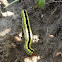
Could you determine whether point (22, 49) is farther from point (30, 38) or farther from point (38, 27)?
point (38, 27)

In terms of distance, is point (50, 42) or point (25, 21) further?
point (25, 21)

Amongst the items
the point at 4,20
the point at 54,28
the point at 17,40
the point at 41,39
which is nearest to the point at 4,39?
the point at 17,40

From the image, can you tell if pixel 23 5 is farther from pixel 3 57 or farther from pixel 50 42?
pixel 3 57

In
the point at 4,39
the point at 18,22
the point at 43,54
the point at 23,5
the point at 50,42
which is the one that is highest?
the point at 23,5

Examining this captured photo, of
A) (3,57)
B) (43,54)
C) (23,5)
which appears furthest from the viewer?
(23,5)

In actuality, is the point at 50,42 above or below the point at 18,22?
below

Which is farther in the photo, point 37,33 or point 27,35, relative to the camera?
point 37,33

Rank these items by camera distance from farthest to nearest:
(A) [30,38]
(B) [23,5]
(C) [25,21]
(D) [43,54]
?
(B) [23,5] → (C) [25,21] → (A) [30,38] → (D) [43,54]
